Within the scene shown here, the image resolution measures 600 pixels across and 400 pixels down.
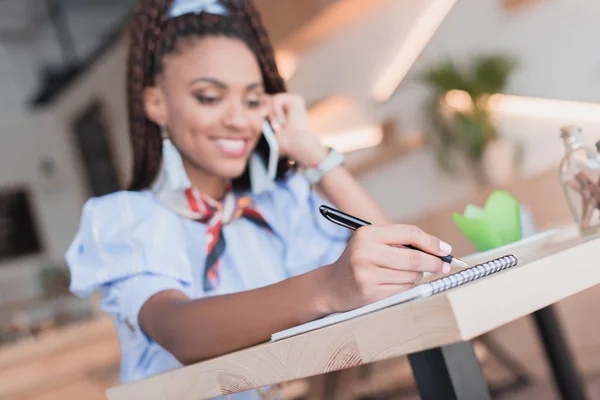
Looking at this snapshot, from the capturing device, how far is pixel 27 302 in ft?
18.1

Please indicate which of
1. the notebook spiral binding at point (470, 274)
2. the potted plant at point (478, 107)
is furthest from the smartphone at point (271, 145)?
the potted plant at point (478, 107)

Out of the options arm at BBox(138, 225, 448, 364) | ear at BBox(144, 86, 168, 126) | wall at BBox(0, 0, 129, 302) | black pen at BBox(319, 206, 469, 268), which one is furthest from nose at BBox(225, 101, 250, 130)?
wall at BBox(0, 0, 129, 302)

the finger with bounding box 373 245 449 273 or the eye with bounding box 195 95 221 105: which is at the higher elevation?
the eye with bounding box 195 95 221 105

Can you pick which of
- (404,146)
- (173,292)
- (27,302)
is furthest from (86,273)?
(27,302)

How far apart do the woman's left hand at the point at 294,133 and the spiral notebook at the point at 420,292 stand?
57 centimetres

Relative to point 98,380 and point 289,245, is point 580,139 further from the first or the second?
point 98,380

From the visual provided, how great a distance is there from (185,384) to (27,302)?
516 centimetres

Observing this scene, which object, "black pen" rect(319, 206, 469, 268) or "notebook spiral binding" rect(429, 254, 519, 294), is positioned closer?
"notebook spiral binding" rect(429, 254, 519, 294)

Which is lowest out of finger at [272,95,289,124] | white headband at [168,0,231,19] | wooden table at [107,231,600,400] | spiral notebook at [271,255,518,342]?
wooden table at [107,231,600,400]

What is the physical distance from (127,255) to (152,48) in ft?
1.18

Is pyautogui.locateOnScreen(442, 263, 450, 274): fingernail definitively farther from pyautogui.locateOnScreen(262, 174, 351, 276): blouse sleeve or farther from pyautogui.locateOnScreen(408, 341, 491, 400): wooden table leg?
pyautogui.locateOnScreen(262, 174, 351, 276): blouse sleeve

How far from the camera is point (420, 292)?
579 millimetres

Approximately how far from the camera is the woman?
1.01m

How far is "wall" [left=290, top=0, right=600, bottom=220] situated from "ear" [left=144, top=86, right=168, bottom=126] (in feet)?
5.06
